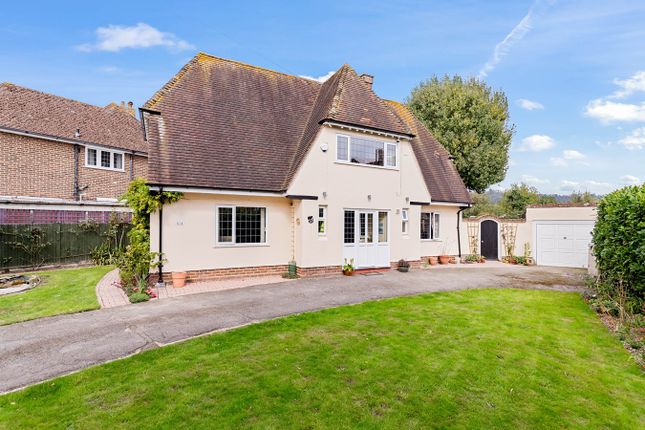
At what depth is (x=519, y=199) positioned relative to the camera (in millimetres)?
32969

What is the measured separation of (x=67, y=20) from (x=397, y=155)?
53.6 feet

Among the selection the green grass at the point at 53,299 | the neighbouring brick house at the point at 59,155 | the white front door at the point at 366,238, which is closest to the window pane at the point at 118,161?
the neighbouring brick house at the point at 59,155

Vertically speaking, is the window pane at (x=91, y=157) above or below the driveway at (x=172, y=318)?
above

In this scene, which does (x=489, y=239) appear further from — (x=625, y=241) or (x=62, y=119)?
(x=62, y=119)

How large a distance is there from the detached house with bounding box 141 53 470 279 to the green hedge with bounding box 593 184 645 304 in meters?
7.97

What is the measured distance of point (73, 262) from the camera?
54.0ft

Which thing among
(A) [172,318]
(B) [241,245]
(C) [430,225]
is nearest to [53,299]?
(A) [172,318]

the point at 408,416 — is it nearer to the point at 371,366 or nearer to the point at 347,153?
the point at 371,366

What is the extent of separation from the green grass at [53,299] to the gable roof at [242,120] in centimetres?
460

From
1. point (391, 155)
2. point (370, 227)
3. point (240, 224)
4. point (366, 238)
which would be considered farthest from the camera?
point (391, 155)

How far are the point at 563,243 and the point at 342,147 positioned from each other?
14.3 meters

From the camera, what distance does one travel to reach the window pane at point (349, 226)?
15.0m

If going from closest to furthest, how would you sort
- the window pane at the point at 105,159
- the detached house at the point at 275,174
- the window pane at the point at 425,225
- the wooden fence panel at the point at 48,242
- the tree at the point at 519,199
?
the detached house at the point at 275,174 → the wooden fence panel at the point at 48,242 → the window pane at the point at 425,225 → the window pane at the point at 105,159 → the tree at the point at 519,199

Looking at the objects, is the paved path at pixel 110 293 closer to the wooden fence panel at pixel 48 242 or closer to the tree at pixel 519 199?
the wooden fence panel at pixel 48 242
